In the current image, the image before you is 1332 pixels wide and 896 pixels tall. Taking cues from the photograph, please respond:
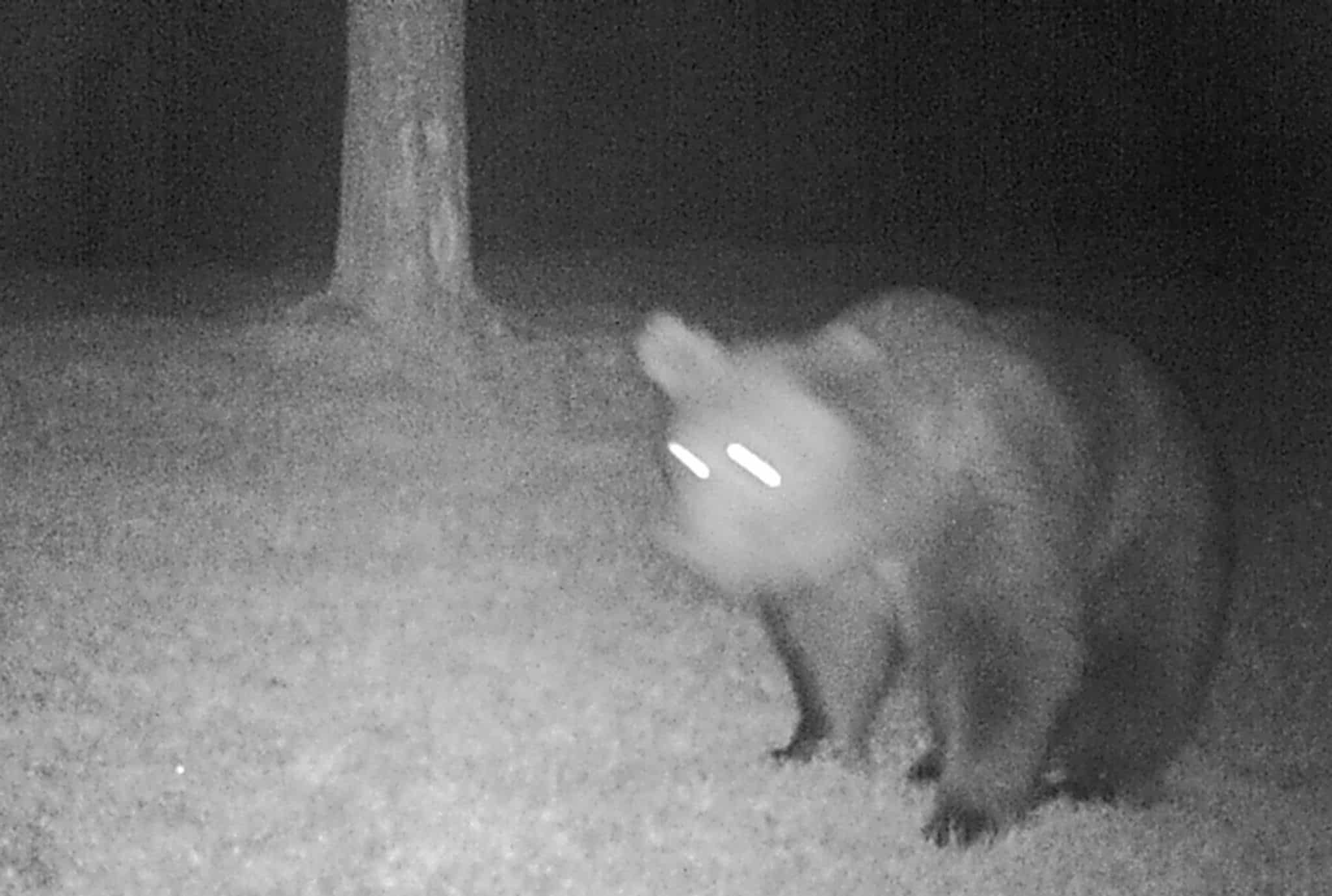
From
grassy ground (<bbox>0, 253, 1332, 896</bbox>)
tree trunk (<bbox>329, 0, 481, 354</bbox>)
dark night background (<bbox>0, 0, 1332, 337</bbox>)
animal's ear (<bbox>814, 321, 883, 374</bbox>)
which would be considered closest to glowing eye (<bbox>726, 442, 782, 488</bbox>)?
animal's ear (<bbox>814, 321, 883, 374</bbox>)

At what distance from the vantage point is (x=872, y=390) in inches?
61.2

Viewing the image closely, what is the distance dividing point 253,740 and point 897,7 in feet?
7.94

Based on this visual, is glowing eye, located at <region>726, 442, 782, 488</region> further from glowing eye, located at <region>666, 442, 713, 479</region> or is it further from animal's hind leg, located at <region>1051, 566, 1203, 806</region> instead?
animal's hind leg, located at <region>1051, 566, 1203, 806</region>

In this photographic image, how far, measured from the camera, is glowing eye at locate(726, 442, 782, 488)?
5.01ft

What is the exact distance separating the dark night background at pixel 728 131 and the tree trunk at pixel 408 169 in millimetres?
284

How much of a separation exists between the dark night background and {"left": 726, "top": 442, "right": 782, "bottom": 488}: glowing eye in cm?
86

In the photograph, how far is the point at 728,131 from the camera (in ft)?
13.1

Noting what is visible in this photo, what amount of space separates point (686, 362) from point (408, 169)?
1.83 metres

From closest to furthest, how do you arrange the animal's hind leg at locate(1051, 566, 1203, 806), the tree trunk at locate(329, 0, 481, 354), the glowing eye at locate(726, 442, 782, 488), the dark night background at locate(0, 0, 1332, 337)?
1. the glowing eye at locate(726, 442, 782, 488)
2. the animal's hind leg at locate(1051, 566, 1203, 806)
3. the dark night background at locate(0, 0, 1332, 337)
4. the tree trunk at locate(329, 0, 481, 354)

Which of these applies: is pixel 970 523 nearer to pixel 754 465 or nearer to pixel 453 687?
pixel 754 465

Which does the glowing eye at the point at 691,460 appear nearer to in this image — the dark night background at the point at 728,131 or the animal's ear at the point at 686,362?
the animal's ear at the point at 686,362

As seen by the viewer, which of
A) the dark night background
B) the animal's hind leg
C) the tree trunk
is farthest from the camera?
the tree trunk

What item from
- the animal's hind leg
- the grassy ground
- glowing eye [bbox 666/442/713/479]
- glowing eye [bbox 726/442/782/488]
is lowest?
the grassy ground

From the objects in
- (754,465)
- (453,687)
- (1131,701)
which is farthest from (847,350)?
(453,687)
